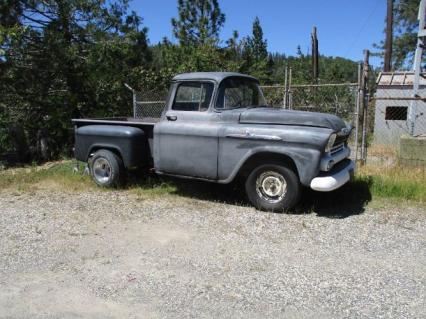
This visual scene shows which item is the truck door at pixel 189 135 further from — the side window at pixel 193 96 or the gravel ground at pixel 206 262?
the gravel ground at pixel 206 262

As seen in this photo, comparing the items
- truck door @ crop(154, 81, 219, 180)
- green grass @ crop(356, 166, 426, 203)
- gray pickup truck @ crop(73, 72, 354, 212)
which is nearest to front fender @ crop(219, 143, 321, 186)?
gray pickup truck @ crop(73, 72, 354, 212)

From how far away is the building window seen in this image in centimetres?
1505

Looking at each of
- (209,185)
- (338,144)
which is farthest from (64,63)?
(338,144)

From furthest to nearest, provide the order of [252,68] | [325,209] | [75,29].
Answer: [252,68] < [75,29] < [325,209]

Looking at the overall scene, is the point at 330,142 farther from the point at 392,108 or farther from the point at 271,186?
the point at 392,108

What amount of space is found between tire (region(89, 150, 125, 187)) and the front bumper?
354 centimetres

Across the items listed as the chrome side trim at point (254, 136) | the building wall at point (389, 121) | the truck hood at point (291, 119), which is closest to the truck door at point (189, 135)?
the chrome side trim at point (254, 136)

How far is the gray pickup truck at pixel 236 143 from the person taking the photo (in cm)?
599

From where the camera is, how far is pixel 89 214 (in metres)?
6.44

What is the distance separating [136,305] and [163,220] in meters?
2.41

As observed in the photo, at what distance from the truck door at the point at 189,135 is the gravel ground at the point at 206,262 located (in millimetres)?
602

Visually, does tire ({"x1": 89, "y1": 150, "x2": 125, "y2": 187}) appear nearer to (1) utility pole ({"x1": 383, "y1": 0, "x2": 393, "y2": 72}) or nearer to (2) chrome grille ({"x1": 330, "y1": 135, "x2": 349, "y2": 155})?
(2) chrome grille ({"x1": 330, "y1": 135, "x2": 349, "y2": 155})

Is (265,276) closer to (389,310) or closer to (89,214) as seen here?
(389,310)

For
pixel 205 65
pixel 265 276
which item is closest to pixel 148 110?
pixel 205 65
